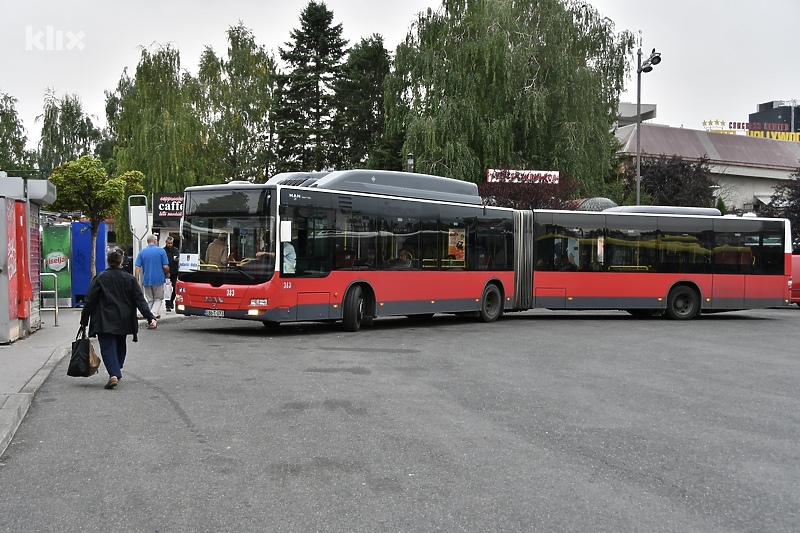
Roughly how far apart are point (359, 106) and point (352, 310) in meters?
40.8

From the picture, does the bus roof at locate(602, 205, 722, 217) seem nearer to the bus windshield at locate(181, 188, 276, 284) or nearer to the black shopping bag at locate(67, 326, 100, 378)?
the bus windshield at locate(181, 188, 276, 284)

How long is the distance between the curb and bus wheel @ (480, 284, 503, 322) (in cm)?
1252

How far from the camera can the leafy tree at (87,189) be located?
115 feet

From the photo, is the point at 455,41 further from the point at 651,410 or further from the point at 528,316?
the point at 651,410

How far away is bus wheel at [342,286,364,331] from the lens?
1811cm

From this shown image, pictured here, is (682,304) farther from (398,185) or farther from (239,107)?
(239,107)

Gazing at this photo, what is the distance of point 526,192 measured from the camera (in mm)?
34688

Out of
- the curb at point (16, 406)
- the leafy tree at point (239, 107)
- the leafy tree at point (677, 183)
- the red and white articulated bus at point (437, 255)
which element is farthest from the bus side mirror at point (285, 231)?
the leafy tree at point (239, 107)

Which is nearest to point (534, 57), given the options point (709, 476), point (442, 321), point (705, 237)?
point (705, 237)

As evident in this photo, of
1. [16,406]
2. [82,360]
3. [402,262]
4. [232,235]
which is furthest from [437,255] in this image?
[16,406]

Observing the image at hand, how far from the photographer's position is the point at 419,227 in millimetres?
20125

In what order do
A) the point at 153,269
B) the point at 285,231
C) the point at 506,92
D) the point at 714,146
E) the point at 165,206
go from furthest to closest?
1. the point at 714,146
2. the point at 165,206
3. the point at 506,92
4. the point at 153,269
5. the point at 285,231

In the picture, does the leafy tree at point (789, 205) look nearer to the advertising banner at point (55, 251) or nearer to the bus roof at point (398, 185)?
the bus roof at point (398, 185)

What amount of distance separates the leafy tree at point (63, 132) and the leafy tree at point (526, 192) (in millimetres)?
46486
